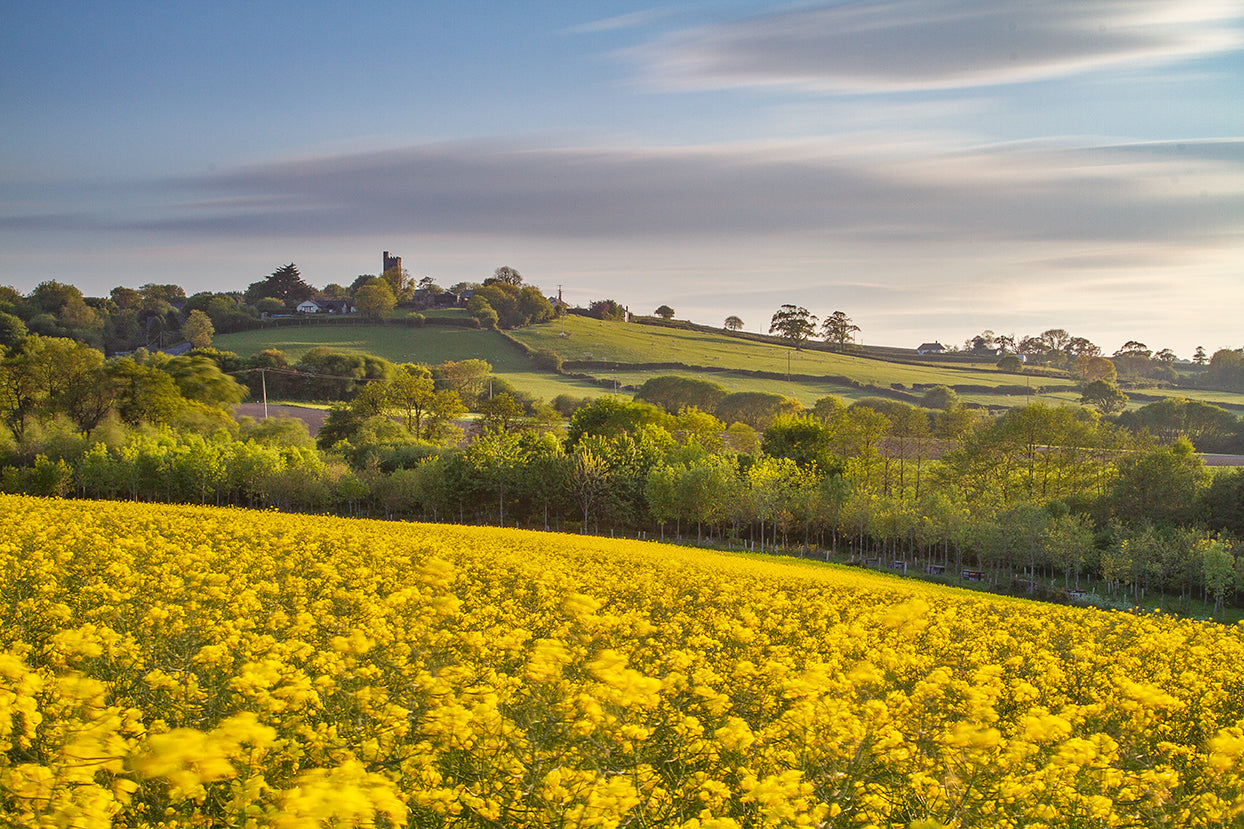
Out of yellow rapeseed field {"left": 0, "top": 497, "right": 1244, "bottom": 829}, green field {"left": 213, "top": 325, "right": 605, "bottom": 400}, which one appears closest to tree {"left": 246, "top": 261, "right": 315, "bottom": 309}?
green field {"left": 213, "top": 325, "right": 605, "bottom": 400}

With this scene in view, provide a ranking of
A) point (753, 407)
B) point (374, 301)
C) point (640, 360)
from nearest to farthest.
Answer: point (753, 407) → point (640, 360) → point (374, 301)

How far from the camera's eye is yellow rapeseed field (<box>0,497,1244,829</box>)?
15.9 feet

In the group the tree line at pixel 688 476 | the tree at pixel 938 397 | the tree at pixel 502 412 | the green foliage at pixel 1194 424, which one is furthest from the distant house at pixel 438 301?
the green foliage at pixel 1194 424

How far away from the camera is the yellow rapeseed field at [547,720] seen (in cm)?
485

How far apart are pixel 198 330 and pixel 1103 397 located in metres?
144

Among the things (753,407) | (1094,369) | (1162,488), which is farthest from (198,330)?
(1094,369)

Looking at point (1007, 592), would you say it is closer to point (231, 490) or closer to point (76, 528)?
point (76, 528)

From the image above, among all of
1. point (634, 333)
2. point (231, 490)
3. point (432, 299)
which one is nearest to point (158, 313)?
point (432, 299)

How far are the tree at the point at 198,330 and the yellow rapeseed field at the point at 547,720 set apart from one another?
5485 inches

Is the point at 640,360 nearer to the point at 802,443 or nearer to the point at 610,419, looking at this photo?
the point at 610,419

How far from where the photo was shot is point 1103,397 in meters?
123

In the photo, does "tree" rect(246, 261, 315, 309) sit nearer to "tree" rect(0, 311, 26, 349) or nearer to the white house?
the white house

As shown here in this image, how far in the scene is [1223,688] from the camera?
11336mm

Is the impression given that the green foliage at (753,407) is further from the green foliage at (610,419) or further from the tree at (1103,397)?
the tree at (1103,397)
